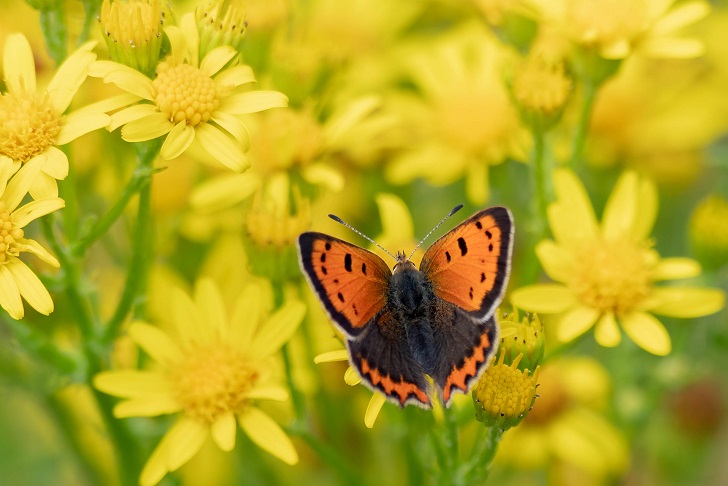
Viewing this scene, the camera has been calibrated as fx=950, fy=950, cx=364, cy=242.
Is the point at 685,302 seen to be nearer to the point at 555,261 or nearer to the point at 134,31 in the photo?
the point at 555,261

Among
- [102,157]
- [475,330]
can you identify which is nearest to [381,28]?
[102,157]

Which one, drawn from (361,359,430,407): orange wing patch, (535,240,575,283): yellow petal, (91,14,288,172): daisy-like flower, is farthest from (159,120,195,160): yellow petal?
(535,240,575,283): yellow petal

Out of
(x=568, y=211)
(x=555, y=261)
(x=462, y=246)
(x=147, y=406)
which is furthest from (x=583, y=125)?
(x=147, y=406)

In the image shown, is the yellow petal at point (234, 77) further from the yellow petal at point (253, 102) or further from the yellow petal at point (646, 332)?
the yellow petal at point (646, 332)

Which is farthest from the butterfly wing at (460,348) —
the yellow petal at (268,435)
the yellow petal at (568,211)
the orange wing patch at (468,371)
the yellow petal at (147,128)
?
the yellow petal at (147,128)

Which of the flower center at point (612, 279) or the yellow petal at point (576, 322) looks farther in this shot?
the flower center at point (612, 279)

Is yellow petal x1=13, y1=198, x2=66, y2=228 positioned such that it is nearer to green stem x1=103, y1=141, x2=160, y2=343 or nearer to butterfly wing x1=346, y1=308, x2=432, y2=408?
green stem x1=103, y1=141, x2=160, y2=343
